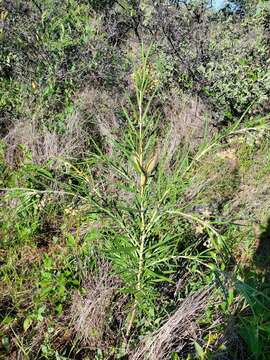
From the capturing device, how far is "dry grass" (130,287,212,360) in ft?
5.41

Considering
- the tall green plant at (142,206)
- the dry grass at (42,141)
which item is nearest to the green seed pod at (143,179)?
the tall green plant at (142,206)

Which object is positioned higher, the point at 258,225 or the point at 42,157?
the point at 42,157

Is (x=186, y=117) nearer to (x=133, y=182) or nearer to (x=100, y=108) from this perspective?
(x=100, y=108)

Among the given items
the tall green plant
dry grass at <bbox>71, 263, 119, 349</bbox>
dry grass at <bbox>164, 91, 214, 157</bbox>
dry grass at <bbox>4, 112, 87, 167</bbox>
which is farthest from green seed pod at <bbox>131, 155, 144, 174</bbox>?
dry grass at <bbox>164, 91, 214, 157</bbox>

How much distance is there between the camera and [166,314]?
190cm

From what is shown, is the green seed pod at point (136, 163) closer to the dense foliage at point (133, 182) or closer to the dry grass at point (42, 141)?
the dense foliage at point (133, 182)

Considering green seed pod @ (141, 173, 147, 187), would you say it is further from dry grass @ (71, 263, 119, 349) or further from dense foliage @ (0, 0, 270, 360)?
dry grass @ (71, 263, 119, 349)

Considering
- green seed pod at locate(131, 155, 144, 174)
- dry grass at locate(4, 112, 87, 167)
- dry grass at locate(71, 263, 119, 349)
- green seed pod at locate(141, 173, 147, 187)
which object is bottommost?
dry grass at locate(71, 263, 119, 349)

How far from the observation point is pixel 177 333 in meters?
1.75

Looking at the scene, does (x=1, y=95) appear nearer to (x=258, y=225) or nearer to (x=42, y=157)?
(x=42, y=157)

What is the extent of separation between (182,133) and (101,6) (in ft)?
11.4

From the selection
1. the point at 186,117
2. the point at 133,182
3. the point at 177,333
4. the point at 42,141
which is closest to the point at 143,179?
the point at 133,182

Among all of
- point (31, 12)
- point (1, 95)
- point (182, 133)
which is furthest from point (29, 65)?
point (182, 133)

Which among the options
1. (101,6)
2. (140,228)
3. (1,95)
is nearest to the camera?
(140,228)
